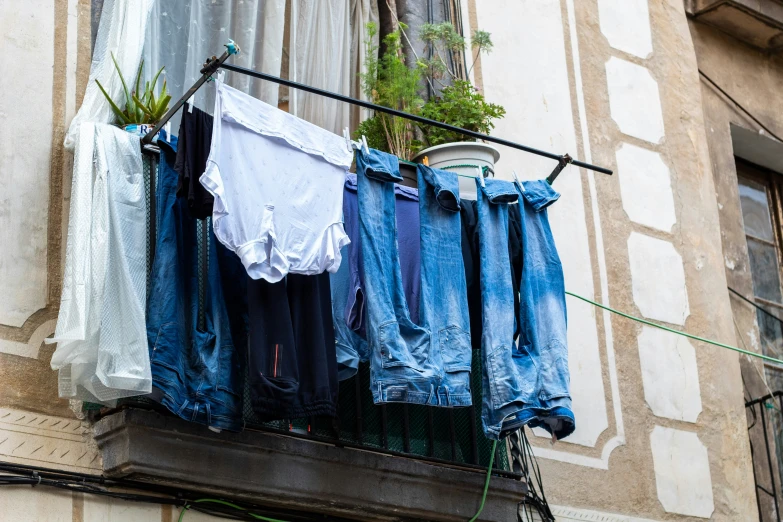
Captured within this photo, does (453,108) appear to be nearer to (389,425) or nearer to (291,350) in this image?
(389,425)

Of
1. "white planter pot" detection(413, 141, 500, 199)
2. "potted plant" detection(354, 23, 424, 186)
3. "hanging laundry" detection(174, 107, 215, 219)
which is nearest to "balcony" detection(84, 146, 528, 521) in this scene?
"hanging laundry" detection(174, 107, 215, 219)

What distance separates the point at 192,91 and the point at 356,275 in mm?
1105

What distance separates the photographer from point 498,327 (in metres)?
6.21

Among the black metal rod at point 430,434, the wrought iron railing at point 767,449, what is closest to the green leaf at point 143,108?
the black metal rod at point 430,434

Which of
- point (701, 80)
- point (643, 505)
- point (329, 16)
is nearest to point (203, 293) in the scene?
point (329, 16)

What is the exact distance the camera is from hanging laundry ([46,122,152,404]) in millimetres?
5180

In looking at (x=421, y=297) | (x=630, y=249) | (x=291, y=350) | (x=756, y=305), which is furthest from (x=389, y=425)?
(x=756, y=305)

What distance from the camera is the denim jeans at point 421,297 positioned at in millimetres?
5781

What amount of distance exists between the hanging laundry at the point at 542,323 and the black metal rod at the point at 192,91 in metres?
1.78

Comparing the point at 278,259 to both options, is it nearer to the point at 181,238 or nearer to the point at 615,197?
the point at 181,238

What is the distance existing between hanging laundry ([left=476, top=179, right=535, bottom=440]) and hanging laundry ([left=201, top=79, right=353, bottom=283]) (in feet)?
2.62

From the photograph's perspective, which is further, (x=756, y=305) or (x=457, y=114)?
(x=756, y=305)

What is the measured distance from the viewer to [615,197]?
8.37 meters

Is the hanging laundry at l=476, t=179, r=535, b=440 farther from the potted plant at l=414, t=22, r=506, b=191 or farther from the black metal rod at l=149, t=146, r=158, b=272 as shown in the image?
the black metal rod at l=149, t=146, r=158, b=272
